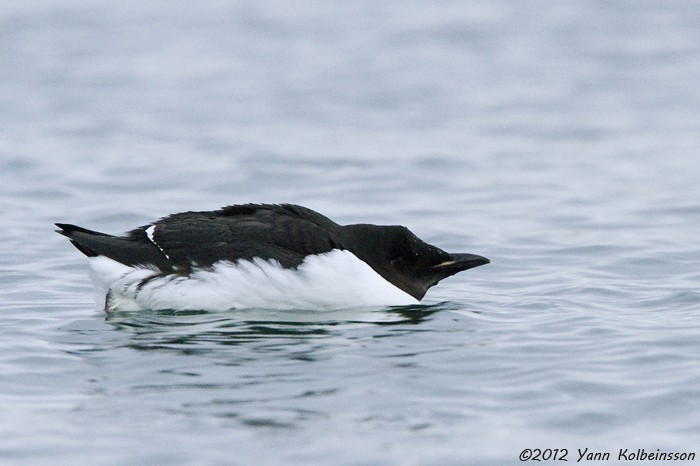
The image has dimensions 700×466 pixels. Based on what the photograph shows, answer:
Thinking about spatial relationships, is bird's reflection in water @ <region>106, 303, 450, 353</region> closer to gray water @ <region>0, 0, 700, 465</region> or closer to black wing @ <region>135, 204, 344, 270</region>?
gray water @ <region>0, 0, 700, 465</region>

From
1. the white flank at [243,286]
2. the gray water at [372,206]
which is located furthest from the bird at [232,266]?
the gray water at [372,206]

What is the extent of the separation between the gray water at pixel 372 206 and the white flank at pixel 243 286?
10 centimetres

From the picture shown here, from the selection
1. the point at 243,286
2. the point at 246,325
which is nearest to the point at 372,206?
the point at 243,286

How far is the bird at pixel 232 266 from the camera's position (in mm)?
8336

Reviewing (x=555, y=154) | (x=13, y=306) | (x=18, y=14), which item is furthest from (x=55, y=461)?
(x=18, y=14)

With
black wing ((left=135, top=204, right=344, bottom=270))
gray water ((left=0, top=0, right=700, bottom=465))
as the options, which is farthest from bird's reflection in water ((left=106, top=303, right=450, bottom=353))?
black wing ((left=135, top=204, right=344, bottom=270))

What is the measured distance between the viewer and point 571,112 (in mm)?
16391

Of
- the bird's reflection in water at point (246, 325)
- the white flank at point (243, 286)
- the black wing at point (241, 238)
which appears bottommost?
the bird's reflection in water at point (246, 325)

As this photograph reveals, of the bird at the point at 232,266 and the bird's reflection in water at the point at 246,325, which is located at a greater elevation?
the bird at the point at 232,266

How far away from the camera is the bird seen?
328 inches

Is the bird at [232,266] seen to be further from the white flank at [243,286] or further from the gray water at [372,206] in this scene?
the gray water at [372,206]

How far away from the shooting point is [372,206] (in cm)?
1250

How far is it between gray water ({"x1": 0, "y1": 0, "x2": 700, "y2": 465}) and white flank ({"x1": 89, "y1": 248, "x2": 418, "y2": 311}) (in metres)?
0.10

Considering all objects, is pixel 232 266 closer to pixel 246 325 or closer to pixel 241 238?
pixel 241 238
